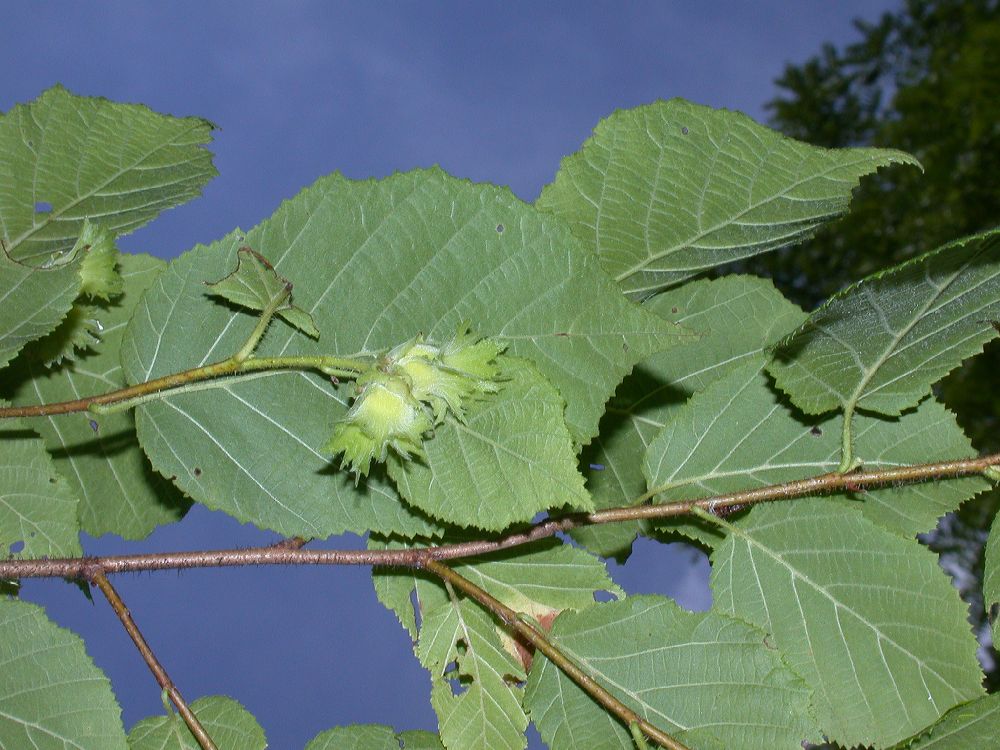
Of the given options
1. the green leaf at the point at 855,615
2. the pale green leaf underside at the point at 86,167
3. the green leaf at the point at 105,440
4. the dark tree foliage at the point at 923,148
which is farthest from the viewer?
the dark tree foliage at the point at 923,148

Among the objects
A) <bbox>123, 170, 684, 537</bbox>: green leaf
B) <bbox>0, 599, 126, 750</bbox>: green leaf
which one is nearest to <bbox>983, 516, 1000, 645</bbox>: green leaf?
<bbox>123, 170, 684, 537</bbox>: green leaf

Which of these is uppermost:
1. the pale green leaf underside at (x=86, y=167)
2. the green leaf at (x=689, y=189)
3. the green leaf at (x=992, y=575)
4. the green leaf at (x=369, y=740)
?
the pale green leaf underside at (x=86, y=167)

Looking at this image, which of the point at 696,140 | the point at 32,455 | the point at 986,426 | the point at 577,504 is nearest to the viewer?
the point at 577,504

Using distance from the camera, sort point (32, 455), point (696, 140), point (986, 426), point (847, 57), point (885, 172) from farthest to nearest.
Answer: point (847, 57), point (885, 172), point (986, 426), point (32, 455), point (696, 140)

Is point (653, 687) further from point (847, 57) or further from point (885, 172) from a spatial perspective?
point (847, 57)

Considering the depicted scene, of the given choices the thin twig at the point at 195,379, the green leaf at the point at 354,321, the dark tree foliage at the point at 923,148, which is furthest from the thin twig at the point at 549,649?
the dark tree foliage at the point at 923,148

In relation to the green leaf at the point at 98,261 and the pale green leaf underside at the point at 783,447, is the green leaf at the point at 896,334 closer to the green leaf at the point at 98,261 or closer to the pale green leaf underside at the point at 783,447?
the pale green leaf underside at the point at 783,447

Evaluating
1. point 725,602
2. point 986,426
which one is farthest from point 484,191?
point 986,426

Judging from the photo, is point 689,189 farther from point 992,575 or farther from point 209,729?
point 209,729
